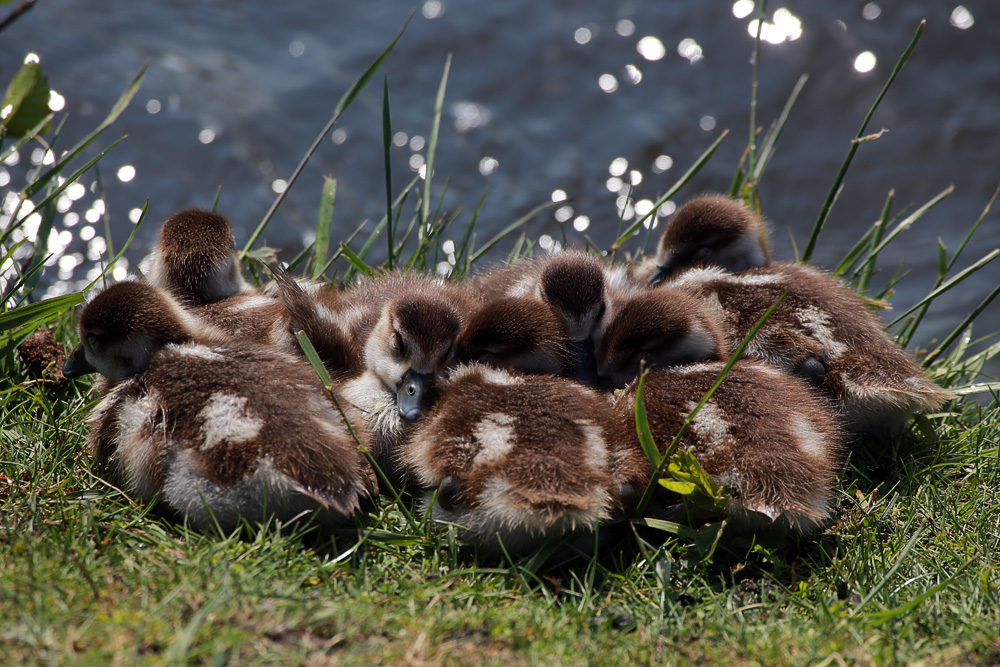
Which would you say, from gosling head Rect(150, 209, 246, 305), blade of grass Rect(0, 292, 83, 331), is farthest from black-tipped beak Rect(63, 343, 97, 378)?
gosling head Rect(150, 209, 246, 305)

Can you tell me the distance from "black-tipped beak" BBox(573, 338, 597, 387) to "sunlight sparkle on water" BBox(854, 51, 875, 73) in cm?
760

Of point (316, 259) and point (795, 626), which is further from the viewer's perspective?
point (316, 259)

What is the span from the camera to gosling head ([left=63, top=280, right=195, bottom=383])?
336cm

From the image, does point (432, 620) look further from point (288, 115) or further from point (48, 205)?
point (288, 115)

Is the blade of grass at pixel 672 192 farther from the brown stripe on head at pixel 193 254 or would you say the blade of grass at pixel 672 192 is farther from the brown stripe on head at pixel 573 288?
the brown stripe on head at pixel 193 254

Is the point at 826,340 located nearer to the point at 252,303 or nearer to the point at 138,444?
the point at 252,303

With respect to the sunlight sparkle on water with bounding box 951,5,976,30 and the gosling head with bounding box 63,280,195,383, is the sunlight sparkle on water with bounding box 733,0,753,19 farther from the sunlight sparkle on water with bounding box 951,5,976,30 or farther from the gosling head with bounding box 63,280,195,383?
the gosling head with bounding box 63,280,195,383

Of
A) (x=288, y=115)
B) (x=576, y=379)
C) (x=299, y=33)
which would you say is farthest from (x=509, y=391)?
(x=299, y=33)

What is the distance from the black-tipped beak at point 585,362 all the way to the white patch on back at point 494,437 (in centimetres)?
65

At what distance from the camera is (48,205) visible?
4238 millimetres

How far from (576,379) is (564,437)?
2.09 ft

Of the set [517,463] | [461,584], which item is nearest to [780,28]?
[517,463]

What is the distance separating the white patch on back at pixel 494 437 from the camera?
307 cm

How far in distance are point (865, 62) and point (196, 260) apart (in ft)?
27.5
